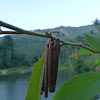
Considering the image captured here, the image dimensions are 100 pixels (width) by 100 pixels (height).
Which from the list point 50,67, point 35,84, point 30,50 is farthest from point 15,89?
point 30,50

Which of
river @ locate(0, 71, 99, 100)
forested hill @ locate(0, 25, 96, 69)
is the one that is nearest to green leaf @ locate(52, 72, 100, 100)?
river @ locate(0, 71, 99, 100)

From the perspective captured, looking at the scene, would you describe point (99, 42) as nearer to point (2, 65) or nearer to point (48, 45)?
point (48, 45)

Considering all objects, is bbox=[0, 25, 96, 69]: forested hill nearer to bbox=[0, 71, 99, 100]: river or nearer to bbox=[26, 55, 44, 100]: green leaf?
bbox=[0, 71, 99, 100]: river

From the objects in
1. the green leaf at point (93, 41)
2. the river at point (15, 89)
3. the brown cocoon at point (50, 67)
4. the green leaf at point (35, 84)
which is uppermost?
the green leaf at point (93, 41)

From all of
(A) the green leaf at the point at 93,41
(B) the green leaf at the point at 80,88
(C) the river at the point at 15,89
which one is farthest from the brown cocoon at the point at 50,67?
(C) the river at the point at 15,89

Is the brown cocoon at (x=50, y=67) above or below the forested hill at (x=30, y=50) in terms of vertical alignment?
above

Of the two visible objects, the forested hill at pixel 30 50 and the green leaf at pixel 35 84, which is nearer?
the green leaf at pixel 35 84

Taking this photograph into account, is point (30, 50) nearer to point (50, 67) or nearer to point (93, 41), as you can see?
point (93, 41)

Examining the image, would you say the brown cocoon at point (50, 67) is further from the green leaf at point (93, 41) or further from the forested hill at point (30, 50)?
the forested hill at point (30, 50)

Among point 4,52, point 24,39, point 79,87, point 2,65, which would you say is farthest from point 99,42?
point 24,39
